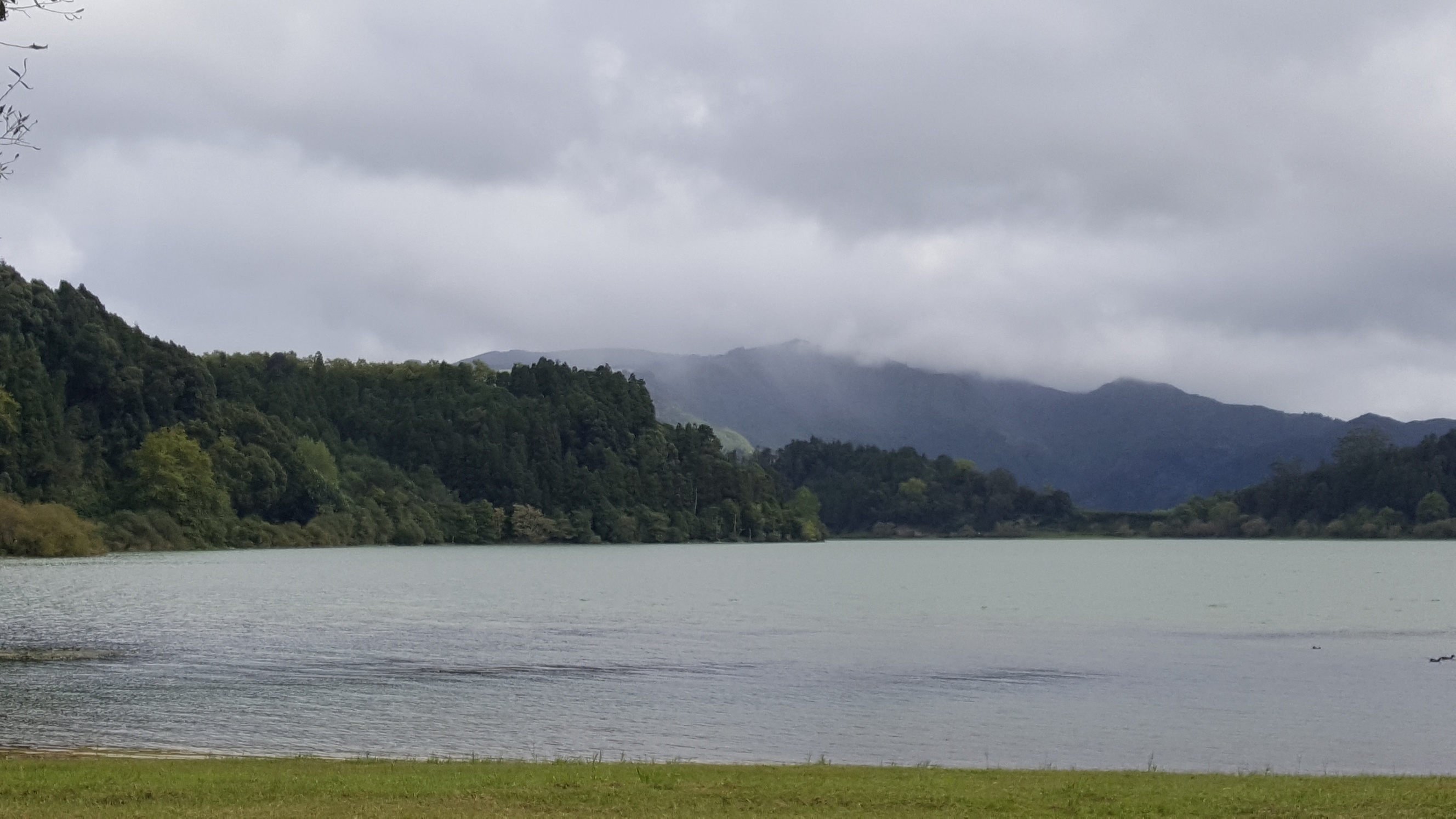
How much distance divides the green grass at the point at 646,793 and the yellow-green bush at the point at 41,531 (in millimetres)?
114098

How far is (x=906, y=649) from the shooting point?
61312 mm

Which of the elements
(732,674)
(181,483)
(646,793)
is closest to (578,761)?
(646,793)

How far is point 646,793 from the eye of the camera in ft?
72.6

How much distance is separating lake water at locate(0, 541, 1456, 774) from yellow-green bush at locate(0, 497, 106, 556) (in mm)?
29603

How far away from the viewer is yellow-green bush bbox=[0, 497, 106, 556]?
12656 centimetres

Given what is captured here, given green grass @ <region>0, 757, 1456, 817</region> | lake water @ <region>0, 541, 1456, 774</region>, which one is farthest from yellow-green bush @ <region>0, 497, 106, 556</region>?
green grass @ <region>0, 757, 1456, 817</region>

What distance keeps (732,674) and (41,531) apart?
103336 millimetres

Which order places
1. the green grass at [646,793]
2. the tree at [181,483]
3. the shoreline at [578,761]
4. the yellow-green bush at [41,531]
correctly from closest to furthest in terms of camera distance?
the green grass at [646,793], the shoreline at [578,761], the yellow-green bush at [41,531], the tree at [181,483]

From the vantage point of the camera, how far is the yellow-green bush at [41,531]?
126562 mm

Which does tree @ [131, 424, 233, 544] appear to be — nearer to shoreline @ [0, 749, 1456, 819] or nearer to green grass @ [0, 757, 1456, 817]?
shoreline @ [0, 749, 1456, 819]

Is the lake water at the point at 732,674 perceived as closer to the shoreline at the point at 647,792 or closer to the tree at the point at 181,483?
the shoreline at the point at 647,792

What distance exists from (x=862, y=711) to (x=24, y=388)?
142538 mm

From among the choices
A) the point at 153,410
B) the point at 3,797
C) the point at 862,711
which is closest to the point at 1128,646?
the point at 862,711

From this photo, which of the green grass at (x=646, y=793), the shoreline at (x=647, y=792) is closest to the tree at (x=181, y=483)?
the shoreline at (x=647, y=792)
